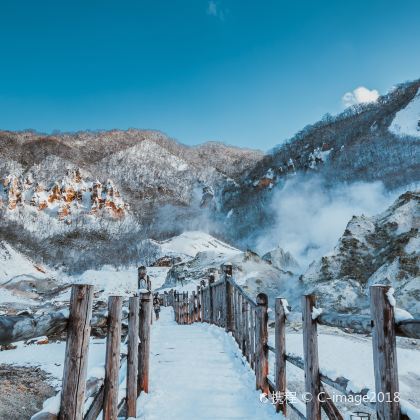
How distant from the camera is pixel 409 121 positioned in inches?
2928

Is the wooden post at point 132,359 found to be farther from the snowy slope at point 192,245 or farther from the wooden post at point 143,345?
the snowy slope at point 192,245

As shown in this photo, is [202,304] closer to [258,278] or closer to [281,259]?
[258,278]

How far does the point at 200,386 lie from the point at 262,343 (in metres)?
1.00

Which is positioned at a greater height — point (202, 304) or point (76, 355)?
point (76, 355)

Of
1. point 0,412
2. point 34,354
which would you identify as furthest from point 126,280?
point 0,412

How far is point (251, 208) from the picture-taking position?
311ft

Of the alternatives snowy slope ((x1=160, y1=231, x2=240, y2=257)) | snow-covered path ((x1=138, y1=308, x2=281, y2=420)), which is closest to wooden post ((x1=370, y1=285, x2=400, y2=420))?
snow-covered path ((x1=138, y1=308, x2=281, y2=420))

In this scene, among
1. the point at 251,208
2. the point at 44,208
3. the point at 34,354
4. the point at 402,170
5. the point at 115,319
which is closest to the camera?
the point at 115,319

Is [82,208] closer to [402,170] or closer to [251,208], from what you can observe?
[251,208]

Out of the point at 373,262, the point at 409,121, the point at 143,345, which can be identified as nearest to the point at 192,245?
the point at 409,121

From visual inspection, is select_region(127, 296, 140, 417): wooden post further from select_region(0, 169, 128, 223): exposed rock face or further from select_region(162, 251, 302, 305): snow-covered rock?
select_region(0, 169, 128, 223): exposed rock face

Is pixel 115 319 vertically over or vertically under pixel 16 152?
under

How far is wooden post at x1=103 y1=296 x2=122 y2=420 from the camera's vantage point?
120 inches

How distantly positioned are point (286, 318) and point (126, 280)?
4838 centimetres
